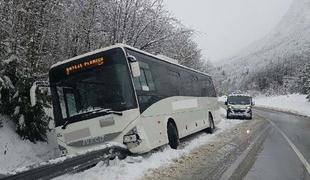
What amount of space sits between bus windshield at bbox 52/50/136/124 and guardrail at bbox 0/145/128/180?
1.18 m

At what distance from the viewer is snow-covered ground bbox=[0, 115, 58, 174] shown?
36.9 feet

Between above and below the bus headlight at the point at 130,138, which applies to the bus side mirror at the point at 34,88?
above

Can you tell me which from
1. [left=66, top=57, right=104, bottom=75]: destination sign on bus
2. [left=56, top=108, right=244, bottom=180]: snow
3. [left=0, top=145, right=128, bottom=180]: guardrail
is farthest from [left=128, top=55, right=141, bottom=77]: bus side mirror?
[left=56, top=108, right=244, bottom=180]: snow

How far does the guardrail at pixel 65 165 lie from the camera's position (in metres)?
5.85

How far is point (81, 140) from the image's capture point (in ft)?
32.0

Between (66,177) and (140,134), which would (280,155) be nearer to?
(140,134)

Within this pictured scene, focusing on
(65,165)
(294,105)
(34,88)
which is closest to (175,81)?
(34,88)

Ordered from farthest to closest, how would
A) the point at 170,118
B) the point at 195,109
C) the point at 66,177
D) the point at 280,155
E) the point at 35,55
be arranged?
the point at 195,109, the point at 35,55, the point at 170,118, the point at 280,155, the point at 66,177

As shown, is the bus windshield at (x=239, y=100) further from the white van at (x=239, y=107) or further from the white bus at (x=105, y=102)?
the white bus at (x=105, y=102)

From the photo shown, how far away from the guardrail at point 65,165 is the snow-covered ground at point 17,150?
3691 millimetres

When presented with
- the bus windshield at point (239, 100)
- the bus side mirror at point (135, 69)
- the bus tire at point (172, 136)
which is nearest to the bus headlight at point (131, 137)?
the bus side mirror at point (135, 69)

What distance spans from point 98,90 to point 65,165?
9.70 feet

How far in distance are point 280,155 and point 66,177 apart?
6372mm

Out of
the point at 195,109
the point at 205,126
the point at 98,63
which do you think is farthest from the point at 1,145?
the point at 205,126
